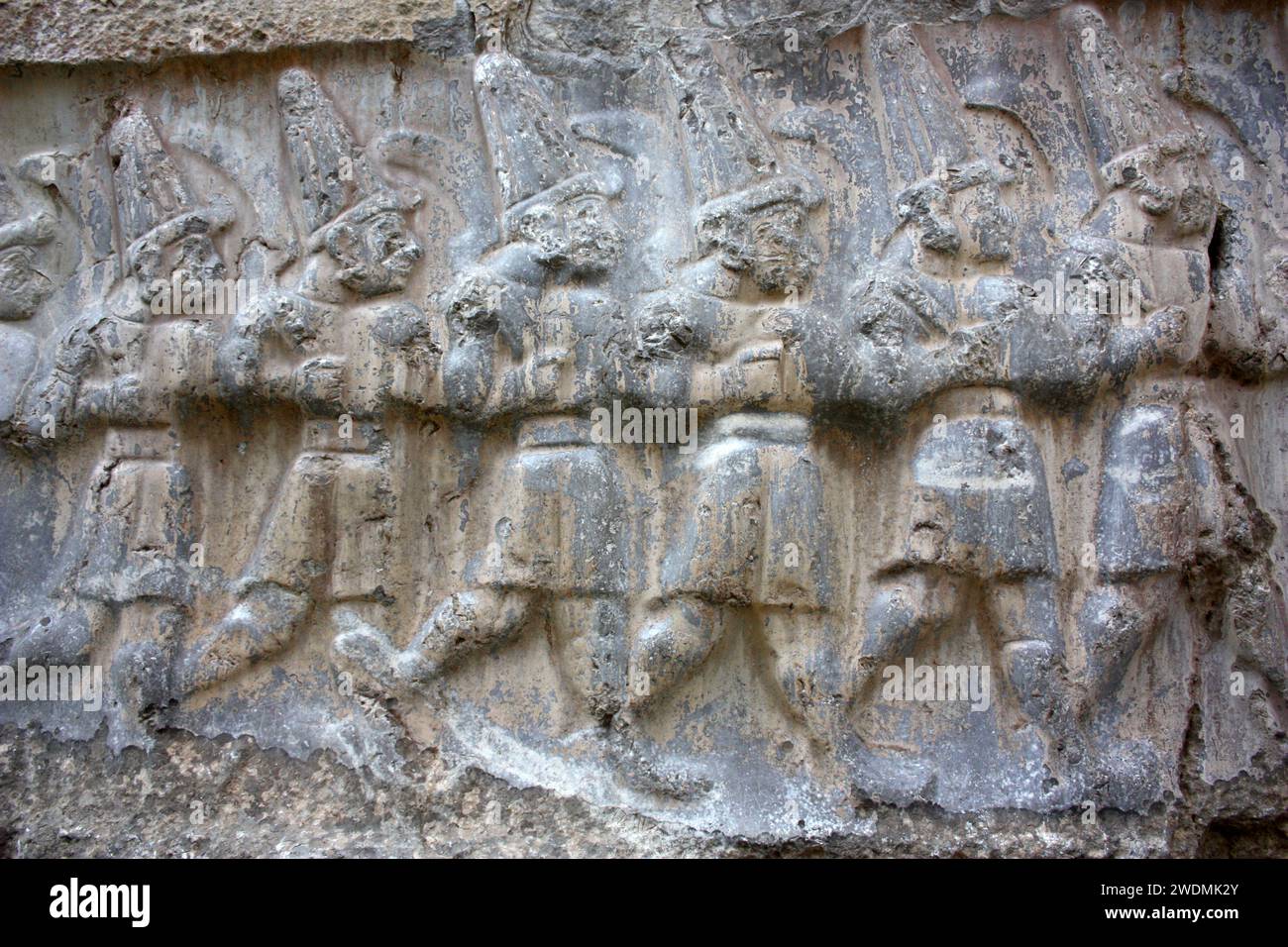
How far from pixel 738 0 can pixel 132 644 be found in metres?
3.58

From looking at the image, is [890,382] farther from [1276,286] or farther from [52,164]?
[52,164]

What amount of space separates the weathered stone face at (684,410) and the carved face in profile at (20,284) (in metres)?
0.02

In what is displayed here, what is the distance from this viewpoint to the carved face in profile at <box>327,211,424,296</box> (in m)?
4.91

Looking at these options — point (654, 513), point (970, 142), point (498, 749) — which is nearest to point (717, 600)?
point (654, 513)

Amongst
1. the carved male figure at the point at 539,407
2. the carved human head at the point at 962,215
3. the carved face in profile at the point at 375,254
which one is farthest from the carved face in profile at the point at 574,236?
the carved human head at the point at 962,215

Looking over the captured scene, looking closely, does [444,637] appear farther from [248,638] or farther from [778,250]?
[778,250]

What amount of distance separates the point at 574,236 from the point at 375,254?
0.82 meters

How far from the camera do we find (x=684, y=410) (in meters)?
4.74

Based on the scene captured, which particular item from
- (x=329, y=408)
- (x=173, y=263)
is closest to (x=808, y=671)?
(x=329, y=408)

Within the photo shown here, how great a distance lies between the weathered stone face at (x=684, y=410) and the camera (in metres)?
4.66

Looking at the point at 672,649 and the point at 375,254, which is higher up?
the point at 375,254

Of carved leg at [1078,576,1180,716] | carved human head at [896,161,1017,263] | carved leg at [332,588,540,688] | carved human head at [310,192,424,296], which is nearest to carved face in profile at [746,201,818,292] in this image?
carved human head at [896,161,1017,263]

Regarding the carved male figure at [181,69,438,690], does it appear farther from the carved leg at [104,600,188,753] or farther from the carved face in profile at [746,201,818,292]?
the carved face in profile at [746,201,818,292]

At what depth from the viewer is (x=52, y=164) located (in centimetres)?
520
